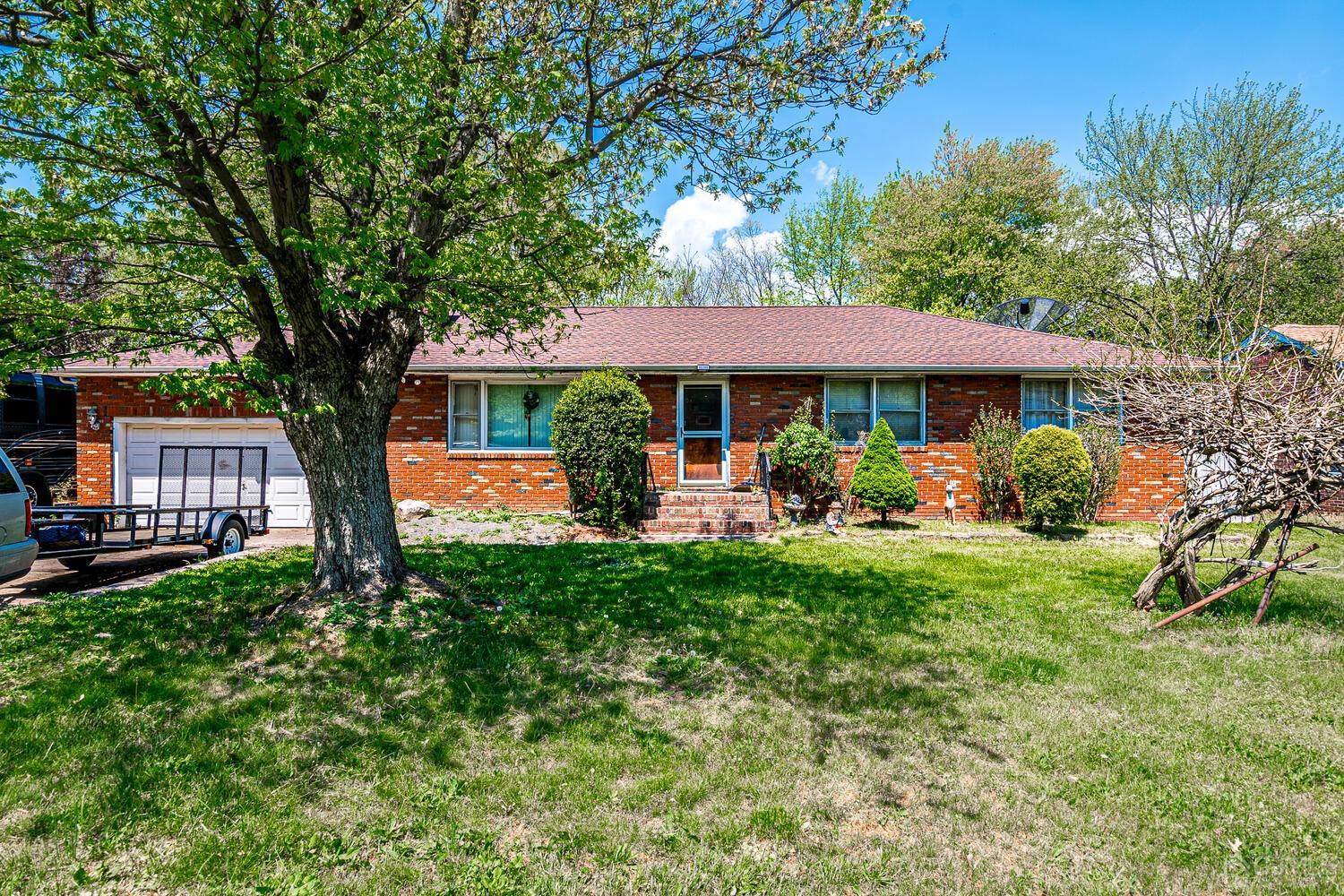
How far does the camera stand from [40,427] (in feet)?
54.9

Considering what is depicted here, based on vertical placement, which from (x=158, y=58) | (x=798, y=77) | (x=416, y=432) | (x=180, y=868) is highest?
(x=798, y=77)

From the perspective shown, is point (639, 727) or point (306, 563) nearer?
point (639, 727)

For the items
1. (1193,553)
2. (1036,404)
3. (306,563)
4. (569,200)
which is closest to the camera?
(1193,553)

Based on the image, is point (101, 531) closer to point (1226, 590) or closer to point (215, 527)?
point (215, 527)

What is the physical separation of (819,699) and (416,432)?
11.3 meters

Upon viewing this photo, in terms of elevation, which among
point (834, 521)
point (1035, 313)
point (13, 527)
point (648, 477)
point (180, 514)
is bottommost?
point (834, 521)

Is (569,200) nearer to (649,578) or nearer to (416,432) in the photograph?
(649,578)

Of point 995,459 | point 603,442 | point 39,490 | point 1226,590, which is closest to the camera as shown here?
point 1226,590

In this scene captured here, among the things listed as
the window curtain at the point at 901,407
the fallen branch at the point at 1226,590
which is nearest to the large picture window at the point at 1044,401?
the window curtain at the point at 901,407

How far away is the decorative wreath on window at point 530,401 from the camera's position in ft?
44.5

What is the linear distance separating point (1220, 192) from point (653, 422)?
872 inches

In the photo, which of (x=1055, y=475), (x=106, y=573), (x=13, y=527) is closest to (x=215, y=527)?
(x=106, y=573)

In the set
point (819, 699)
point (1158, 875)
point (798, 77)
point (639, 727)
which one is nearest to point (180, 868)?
point (639, 727)

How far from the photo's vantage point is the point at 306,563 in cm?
837
